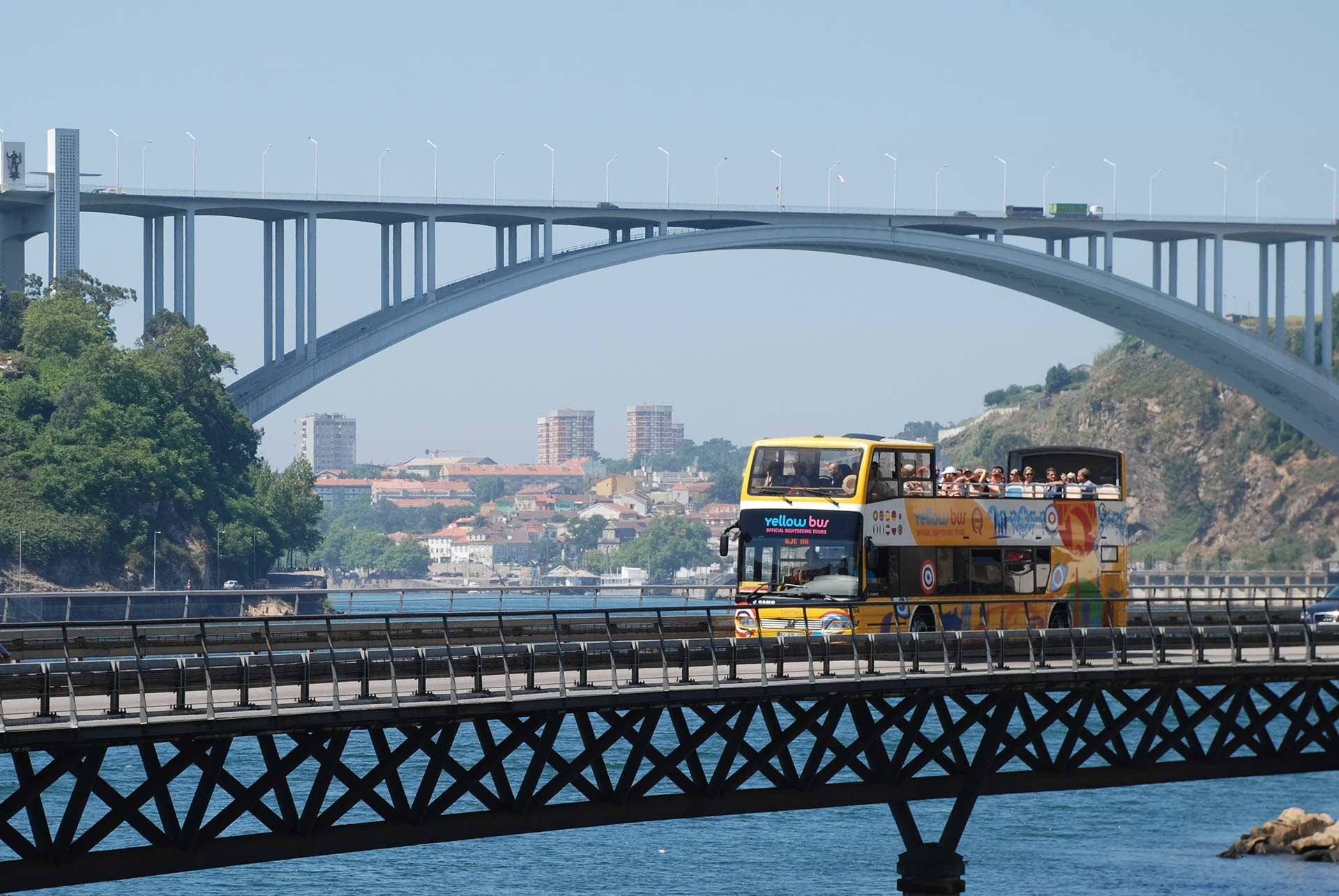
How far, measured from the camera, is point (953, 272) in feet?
382

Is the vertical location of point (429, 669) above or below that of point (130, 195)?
below

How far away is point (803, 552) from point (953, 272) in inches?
3338

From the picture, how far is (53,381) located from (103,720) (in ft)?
353

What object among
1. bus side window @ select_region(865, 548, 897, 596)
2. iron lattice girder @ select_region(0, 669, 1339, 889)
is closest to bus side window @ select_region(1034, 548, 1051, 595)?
iron lattice girder @ select_region(0, 669, 1339, 889)

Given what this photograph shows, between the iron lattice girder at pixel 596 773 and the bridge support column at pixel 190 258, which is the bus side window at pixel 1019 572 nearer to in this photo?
the iron lattice girder at pixel 596 773

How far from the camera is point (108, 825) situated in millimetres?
21875

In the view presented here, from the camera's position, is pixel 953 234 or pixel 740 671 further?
pixel 953 234

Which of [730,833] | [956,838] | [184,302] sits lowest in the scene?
[730,833]

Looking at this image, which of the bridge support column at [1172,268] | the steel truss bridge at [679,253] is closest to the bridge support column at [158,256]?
the steel truss bridge at [679,253]

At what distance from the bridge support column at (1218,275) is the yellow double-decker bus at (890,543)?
254ft

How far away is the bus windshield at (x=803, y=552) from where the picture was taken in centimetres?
3294

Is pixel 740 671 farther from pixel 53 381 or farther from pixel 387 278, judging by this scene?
pixel 53 381

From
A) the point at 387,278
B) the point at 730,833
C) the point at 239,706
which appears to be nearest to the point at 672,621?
the point at 239,706

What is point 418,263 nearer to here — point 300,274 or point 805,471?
point 300,274
